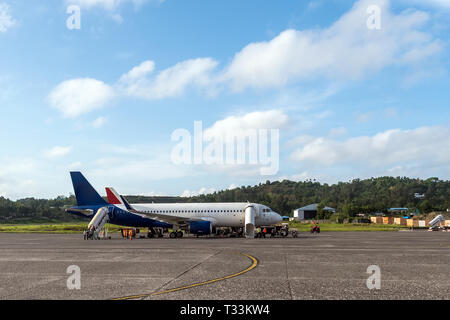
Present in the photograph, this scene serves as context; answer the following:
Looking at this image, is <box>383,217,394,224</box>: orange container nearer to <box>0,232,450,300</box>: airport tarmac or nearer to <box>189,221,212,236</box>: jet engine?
<box>189,221,212,236</box>: jet engine

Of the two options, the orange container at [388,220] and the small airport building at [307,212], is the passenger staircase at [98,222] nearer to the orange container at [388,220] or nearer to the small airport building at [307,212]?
the orange container at [388,220]

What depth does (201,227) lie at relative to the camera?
1618 inches

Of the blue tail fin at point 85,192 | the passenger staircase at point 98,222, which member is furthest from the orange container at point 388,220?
the passenger staircase at point 98,222

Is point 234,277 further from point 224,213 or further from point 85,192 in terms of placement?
point 85,192

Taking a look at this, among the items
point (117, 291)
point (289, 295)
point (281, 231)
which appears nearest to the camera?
point (289, 295)

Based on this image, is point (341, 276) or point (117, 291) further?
point (341, 276)

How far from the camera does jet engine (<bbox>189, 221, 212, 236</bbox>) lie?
135 feet

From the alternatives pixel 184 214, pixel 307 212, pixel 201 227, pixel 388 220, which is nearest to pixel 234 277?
pixel 201 227

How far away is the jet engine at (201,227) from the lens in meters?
41.0

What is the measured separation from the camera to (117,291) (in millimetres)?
11172

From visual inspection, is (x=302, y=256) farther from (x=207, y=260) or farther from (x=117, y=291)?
(x=117, y=291)

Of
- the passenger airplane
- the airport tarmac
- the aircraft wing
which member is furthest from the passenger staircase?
the airport tarmac
